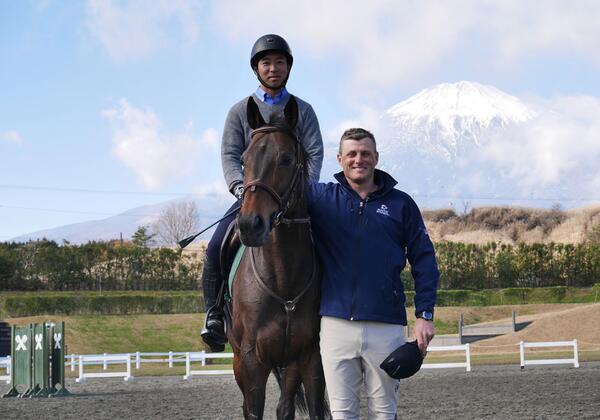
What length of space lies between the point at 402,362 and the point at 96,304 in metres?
50.1

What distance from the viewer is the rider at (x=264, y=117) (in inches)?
275

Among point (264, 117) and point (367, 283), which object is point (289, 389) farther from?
point (264, 117)

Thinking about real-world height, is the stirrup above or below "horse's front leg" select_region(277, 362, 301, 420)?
above

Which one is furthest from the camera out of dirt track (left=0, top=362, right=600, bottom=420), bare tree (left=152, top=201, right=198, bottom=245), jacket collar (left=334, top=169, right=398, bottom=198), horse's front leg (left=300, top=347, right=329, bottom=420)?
bare tree (left=152, top=201, right=198, bottom=245)

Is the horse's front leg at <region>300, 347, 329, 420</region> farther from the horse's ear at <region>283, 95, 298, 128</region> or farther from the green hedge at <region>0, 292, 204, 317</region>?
the green hedge at <region>0, 292, 204, 317</region>

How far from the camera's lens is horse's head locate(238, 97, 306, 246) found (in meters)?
5.30

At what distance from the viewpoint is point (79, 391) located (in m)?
23.7

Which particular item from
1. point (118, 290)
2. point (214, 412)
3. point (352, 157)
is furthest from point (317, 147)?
point (118, 290)

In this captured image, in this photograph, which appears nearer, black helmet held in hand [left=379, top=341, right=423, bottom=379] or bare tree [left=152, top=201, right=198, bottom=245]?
black helmet held in hand [left=379, top=341, right=423, bottom=379]

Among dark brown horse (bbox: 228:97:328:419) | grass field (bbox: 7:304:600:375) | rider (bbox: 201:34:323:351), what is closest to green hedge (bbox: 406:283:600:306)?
grass field (bbox: 7:304:600:375)

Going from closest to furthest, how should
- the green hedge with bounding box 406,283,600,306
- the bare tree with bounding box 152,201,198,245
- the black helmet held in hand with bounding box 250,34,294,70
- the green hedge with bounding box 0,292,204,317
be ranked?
the black helmet held in hand with bounding box 250,34,294,70
the green hedge with bounding box 0,292,204,317
the green hedge with bounding box 406,283,600,306
the bare tree with bounding box 152,201,198,245

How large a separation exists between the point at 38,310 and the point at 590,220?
67.9m

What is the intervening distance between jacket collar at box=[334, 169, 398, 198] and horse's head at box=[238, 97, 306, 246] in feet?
0.98

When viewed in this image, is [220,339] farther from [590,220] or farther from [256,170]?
[590,220]
